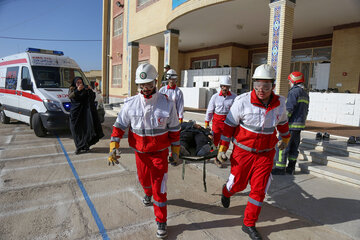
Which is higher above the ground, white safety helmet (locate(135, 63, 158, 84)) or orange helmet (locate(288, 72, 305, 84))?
orange helmet (locate(288, 72, 305, 84))

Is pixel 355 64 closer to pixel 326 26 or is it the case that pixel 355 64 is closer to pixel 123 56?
pixel 326 26

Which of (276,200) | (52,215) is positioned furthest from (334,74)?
(52,215)

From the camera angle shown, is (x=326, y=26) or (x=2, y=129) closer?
(x=2, y=129)

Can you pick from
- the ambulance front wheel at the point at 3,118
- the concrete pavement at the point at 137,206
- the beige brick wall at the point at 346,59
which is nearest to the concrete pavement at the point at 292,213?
the concrete pavement at the point at 137,206

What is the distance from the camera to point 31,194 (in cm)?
389

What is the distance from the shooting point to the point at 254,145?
294 centimetres

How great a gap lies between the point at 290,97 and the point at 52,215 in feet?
15.4

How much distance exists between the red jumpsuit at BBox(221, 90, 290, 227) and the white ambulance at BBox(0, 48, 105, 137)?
19.7ft

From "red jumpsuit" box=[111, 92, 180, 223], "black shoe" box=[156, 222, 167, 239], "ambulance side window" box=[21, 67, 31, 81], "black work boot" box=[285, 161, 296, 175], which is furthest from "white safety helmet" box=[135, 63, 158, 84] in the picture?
"ambulance side window" box=[21, 67, 31, 81]

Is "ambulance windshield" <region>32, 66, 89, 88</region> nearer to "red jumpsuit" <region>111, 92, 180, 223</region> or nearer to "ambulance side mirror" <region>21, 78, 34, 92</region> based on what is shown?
"ambulance side mirror" <region>21, 78, 34, 92</region>

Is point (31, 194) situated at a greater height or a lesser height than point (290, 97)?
lesser

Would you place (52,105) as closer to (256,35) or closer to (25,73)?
(25,73)

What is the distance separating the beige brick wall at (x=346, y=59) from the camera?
1026 cm

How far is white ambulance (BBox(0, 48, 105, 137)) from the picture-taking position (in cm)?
725
